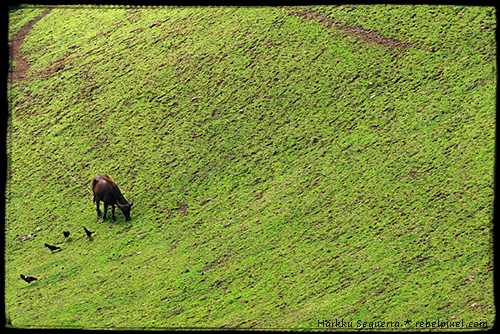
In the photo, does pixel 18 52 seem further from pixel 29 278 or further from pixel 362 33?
pixel 362 33

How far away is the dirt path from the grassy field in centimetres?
62

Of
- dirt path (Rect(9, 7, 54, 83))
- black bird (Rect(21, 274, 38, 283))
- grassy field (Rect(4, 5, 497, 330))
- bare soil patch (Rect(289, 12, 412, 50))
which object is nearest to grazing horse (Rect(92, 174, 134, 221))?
grassy field (Rect(4, 5, 497, 330))

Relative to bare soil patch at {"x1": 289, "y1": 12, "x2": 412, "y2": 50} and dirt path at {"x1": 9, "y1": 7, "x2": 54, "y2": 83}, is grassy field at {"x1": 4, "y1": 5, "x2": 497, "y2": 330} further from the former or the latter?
dirt path at {"x1": 9, "y1": 7, "x2": 54, "y2": 83}

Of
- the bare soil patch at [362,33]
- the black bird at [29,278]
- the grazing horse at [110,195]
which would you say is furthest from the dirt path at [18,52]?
the bare soil patch at [362,33]

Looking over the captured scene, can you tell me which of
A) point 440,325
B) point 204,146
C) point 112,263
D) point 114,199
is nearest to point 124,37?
point 204,146

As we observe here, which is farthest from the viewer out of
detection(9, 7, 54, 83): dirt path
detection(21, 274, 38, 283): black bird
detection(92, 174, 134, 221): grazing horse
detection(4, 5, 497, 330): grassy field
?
detection(9, 7, 54, 83): dirt path

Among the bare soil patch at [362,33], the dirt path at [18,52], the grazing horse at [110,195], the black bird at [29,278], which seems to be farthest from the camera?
the dirt path at [18,52]

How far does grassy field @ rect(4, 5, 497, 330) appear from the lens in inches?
658

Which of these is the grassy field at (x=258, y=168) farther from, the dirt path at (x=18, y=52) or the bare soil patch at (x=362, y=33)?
the dirt path at (x=18, y=52)

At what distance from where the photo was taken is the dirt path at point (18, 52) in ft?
98.7

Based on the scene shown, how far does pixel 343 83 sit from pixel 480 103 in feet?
19.7

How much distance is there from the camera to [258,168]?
22.0 meters

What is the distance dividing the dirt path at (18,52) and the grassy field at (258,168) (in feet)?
2.05

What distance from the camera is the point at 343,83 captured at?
24609 millimetres
